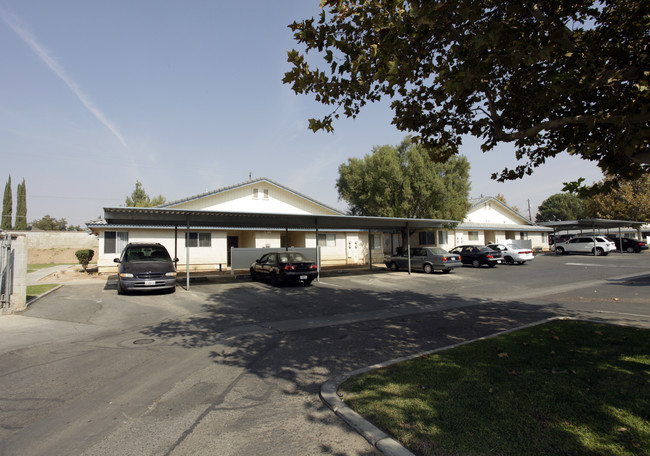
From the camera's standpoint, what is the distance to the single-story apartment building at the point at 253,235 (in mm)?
21984

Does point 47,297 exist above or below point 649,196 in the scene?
below

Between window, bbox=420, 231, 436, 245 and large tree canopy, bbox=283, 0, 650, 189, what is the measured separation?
28229 mm

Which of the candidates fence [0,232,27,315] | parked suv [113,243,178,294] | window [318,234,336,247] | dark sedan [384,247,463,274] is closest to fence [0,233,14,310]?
fence [0,232,27,315]

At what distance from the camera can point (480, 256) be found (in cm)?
2464

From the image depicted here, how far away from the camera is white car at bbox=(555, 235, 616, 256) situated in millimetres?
32594

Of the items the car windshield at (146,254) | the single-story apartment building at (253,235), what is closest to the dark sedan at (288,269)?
the single-story apartment building at (253,235)

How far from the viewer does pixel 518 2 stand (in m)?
5.05

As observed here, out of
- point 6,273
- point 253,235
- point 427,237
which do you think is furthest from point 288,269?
point 427,237

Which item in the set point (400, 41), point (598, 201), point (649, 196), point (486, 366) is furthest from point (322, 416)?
point (598, 201)

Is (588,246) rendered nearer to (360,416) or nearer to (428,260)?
(428,260)

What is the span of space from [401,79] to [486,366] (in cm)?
472

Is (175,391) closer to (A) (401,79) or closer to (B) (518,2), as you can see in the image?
(A) (401,79)

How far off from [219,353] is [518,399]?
15.4ft

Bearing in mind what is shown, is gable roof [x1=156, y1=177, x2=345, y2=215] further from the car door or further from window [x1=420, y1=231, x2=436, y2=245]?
window [x1=420, y1=231, x2=436, y2=245]
